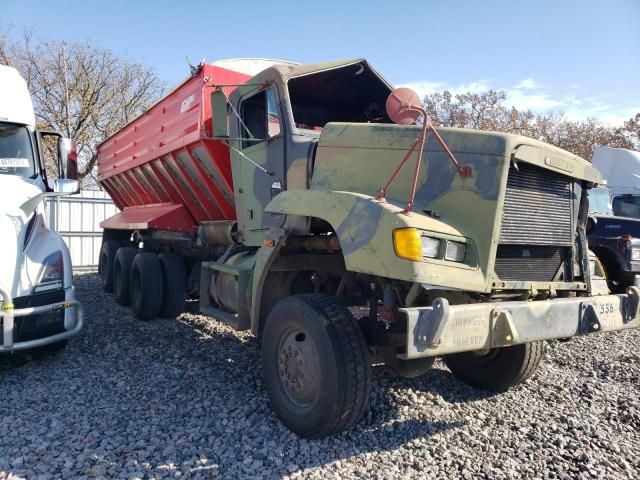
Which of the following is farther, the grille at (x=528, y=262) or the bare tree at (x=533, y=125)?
the bare tree at (x=533, y=125)

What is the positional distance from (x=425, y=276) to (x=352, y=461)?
128cm

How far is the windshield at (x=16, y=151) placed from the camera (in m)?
5.75

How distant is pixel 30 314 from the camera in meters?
4.59

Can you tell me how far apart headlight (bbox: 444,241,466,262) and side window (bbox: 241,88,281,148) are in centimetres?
219

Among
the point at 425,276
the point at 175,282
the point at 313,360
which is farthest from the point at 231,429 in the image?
the point at 175,282

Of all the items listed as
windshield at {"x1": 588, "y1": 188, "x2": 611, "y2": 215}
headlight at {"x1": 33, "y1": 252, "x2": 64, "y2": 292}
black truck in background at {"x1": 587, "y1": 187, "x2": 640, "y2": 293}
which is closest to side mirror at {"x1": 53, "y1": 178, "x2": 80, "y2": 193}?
headlight at {"x1": 33, "y1": 252, "x2": 64, "y2": 292}

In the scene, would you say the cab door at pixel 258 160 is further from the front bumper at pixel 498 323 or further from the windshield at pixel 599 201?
the windshield at pixel 599 201

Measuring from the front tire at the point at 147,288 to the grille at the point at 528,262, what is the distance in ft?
16.8

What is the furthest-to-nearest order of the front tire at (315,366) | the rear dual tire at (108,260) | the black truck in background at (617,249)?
the rear dual tire at (108,260), the black truck in background at (617,249), the front tire at (315,366)

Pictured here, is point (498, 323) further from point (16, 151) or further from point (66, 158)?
point (16, 151)

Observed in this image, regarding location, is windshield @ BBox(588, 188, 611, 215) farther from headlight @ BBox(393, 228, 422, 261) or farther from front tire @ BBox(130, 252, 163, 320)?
headlight @ BBox(393, 228, 422, 261)

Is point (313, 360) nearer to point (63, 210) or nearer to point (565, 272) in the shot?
point (565, 272)

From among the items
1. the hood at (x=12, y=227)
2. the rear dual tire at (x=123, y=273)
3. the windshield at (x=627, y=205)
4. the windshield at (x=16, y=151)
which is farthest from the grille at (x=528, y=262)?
the windshield at (x=627, y=205)

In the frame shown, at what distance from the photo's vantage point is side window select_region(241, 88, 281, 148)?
15.7 feet
